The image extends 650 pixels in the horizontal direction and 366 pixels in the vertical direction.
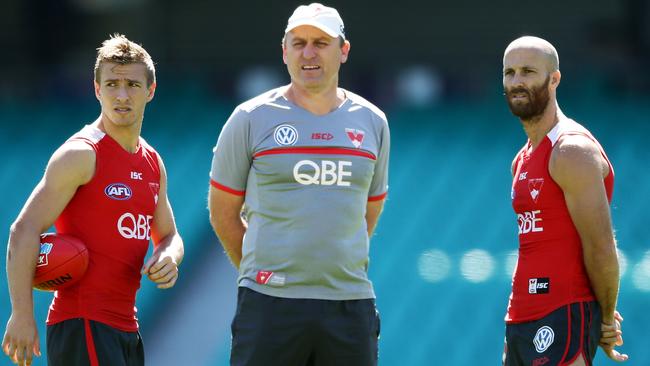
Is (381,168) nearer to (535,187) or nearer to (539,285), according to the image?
(535,187)

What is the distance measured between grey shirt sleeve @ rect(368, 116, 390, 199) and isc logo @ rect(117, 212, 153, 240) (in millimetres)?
1002

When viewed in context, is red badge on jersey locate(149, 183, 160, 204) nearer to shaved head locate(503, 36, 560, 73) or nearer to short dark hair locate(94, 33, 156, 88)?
short dark hair locate(94, 33, 156, 88)

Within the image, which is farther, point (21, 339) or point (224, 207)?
point (224, 207)

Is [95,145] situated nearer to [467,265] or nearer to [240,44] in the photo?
[467,265]

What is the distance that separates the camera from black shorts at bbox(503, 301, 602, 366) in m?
4.40

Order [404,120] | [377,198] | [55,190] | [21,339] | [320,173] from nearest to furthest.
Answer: [21,339] < [55,190] < [320,173] < [377,198] < [404,120]

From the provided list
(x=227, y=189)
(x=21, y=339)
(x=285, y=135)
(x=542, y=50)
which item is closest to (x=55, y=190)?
(x=21, y=339)

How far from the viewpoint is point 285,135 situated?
4391mm

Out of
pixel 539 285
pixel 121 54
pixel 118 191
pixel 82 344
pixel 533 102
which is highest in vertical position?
pixel 121 54

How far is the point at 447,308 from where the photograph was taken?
345 inches

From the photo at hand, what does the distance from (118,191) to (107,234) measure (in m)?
0.19

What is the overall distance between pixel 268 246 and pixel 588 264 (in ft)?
4.47

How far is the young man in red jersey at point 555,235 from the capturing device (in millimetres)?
4402

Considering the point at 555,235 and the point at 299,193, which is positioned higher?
the point at 299,193
